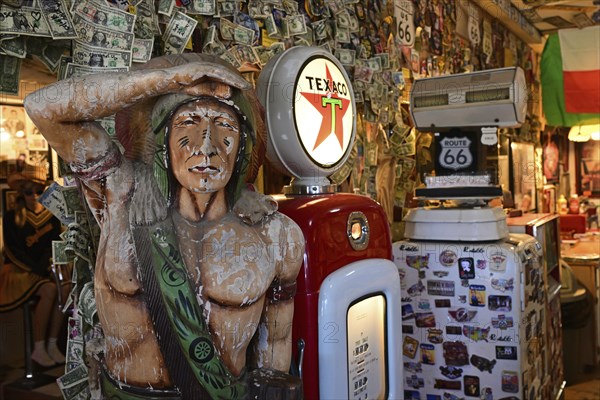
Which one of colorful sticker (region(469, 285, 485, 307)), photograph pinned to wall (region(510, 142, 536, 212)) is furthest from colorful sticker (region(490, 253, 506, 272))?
photograph pinned to wall (region(510, 142, 536, 212))

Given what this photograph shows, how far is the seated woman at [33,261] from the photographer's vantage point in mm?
2350

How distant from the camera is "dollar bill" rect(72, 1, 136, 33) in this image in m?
1.65

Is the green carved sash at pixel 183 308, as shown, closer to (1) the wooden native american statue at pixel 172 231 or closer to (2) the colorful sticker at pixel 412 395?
(1) the wooden native american statue at pixel 172 231

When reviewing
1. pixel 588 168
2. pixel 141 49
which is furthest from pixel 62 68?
pixel 588 168

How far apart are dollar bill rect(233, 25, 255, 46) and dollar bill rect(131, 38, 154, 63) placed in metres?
0.46

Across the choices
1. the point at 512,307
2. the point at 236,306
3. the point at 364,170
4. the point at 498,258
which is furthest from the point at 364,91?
the point at 236,306

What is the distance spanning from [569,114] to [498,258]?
385 centimetres

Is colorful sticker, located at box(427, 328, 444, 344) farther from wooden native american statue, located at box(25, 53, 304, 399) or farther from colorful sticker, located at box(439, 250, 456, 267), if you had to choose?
wooden native american statue, located at box(25, 53, 304, 399)

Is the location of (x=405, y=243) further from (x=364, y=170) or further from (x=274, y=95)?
(x=274, y=95)

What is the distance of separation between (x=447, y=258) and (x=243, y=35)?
1404mm

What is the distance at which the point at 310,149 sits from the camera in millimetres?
1849

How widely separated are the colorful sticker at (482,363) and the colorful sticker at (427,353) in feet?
0.61

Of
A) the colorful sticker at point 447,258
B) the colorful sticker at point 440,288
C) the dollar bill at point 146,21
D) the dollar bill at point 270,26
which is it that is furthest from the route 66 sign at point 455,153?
the dollar bill at point 146,21

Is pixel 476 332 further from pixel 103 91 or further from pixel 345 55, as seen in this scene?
pixel 103 91
